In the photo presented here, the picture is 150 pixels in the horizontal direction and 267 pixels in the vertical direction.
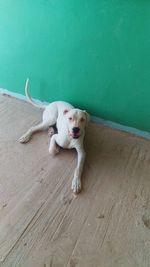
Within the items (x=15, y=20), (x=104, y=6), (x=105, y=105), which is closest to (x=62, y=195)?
(x=105, y=105)

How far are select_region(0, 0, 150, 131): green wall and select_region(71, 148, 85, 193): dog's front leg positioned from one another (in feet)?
1.48

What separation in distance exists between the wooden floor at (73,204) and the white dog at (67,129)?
5 cm

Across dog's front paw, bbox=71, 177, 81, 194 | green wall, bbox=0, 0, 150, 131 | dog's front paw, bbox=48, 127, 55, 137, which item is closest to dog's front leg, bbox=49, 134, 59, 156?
dog's front paw, bbox=48, 127, 55, 137

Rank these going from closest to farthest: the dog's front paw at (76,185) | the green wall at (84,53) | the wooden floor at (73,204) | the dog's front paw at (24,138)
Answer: the wooden floor at (73,204) < the dog's front paw at (76,185) < the green wall at (84,53) < the dog's front paw at (24,138)

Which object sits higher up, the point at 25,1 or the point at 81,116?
the point at 25,1

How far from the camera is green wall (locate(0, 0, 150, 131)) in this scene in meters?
1.66

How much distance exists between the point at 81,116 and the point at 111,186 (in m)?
0.43

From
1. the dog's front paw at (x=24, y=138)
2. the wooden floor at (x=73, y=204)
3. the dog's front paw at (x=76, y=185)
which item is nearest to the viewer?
the wooden floor at (x=73, y=204)

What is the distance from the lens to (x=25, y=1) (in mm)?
1814

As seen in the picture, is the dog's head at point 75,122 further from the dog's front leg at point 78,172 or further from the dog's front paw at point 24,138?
the dog's front paw at point 24,138

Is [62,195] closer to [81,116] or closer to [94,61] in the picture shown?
[81,116]

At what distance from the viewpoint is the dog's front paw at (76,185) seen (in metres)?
1.51

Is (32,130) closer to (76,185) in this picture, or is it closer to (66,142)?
(66,142)

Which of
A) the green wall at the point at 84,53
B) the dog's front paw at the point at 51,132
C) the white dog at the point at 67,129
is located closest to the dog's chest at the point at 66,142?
the white dog at the point at 67,129
